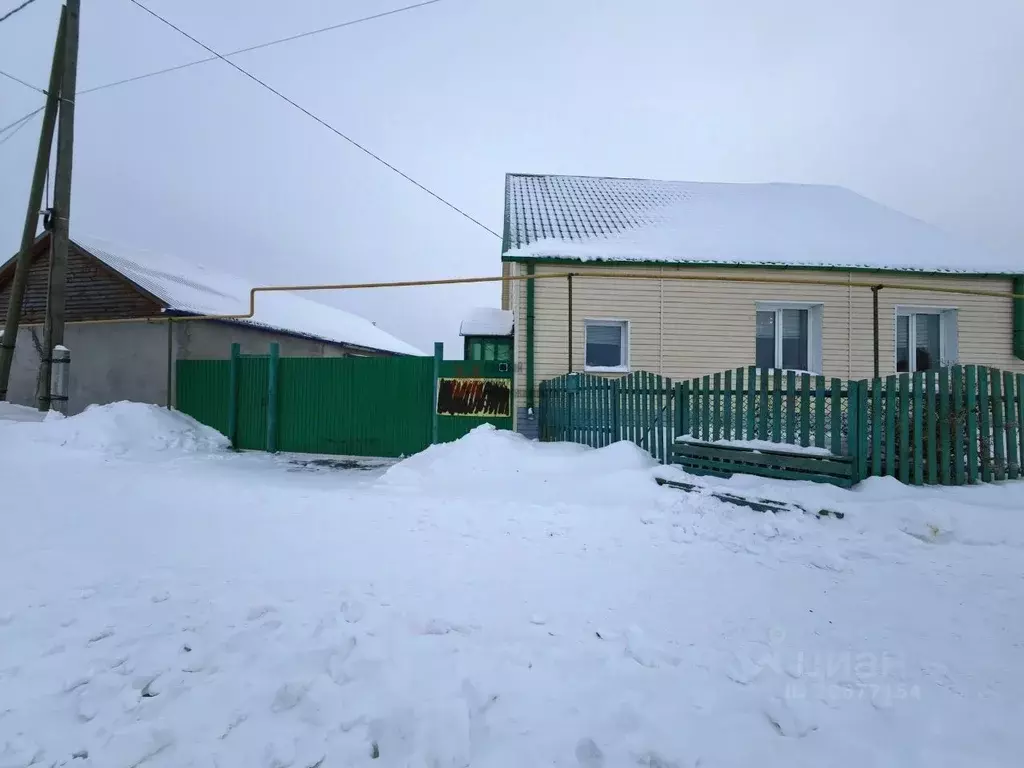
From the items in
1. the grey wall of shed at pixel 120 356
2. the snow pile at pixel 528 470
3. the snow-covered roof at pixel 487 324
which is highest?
the snow-covered roof at pixel 487 324

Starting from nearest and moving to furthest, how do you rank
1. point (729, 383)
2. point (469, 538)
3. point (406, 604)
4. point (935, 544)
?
point (406, 604) → point (935, 544) → point (469, 538) → point (729, 383)

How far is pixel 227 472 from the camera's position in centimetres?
802

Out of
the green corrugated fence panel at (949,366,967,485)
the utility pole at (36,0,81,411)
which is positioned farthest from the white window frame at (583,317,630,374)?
the utility pole at (36,0,81,411)

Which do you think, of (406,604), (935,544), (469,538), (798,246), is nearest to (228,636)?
(406,604)

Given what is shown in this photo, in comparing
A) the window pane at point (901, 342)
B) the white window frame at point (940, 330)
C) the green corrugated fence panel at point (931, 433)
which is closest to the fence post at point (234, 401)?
the green corrugated fence panel at point (931, 433)

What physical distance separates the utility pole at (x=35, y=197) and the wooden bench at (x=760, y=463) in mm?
12826

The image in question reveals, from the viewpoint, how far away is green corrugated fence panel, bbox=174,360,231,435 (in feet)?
36.9

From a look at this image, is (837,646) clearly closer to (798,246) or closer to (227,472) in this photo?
(227,472)

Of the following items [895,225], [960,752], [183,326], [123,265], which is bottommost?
[960,752]

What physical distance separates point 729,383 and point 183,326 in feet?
43.4

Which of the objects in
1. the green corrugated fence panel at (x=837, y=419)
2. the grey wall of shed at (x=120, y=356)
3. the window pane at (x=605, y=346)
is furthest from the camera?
the grey wall of shed at (x=120, y=356)

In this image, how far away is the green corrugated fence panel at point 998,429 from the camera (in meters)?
5.39

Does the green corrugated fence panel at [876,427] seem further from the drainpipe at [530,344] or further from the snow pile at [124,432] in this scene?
the snow pile at [124,432]

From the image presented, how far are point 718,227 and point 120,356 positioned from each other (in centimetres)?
1559
